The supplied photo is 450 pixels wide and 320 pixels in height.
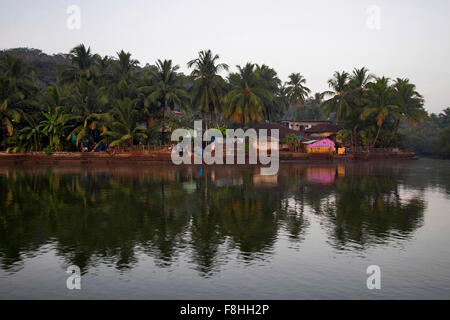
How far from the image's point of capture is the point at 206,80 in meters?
64.4

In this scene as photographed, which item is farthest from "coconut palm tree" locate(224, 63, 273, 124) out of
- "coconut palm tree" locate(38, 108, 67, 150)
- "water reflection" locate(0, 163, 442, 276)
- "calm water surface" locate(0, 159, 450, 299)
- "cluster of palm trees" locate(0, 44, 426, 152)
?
"calm water surface" locate(0, 159, 450, 299)

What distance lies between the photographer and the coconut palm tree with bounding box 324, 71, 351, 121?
7150cm

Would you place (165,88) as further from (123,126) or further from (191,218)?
(191,218)

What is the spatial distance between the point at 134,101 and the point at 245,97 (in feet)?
55.4

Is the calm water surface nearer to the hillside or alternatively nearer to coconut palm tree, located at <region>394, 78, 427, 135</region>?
coconut palm tree, located at <region>394, 78, 427, 135</region>

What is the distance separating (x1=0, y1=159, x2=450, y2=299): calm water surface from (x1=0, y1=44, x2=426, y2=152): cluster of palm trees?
29.6 meters

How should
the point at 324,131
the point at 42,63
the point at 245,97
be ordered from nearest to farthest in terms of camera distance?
1. the point at 245,97
2. the point at 324,131
3. the point at 42,63

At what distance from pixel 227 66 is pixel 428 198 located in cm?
4174

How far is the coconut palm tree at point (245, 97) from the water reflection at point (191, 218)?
103 ft

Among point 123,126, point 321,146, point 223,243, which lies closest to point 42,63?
point 123,126

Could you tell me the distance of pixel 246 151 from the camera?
202 ft

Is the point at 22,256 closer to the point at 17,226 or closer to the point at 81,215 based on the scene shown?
the point at 17,226

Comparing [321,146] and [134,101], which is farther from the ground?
[134,101]
